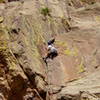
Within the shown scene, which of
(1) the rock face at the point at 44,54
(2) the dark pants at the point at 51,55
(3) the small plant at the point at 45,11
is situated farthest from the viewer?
(3) the small plant at the point at 45,11

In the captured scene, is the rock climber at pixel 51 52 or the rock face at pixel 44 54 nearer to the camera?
the rock face at pixel 44 54

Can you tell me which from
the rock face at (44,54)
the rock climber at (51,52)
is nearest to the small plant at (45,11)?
the rock face at (44,54)

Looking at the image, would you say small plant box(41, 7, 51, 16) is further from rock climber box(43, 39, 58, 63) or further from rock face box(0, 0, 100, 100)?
rock climber box(43, 39, 58, 63)

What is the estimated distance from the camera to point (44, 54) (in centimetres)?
2969

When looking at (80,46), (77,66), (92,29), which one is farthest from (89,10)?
(77,66)

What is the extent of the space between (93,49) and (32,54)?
5438 millimetres

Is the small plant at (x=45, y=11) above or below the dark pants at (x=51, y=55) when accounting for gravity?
above

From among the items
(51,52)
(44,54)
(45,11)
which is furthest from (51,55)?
(45,11)

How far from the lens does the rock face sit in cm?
2598

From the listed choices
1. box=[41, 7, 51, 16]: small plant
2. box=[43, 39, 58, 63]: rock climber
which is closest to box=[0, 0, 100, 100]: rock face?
box=[41, 7, 51, 16]: small plant

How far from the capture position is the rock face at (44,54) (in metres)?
26.0

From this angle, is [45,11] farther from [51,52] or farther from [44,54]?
[44,54]

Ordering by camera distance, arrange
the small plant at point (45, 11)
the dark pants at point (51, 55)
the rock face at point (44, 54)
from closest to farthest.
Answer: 1. the rock face at point (44, 54)
2. the dark pants at point (51, 55)
3. the small plant at point (45, 11)

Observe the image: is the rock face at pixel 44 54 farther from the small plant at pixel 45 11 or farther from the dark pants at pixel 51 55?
the dark pants at pixel 51 55
